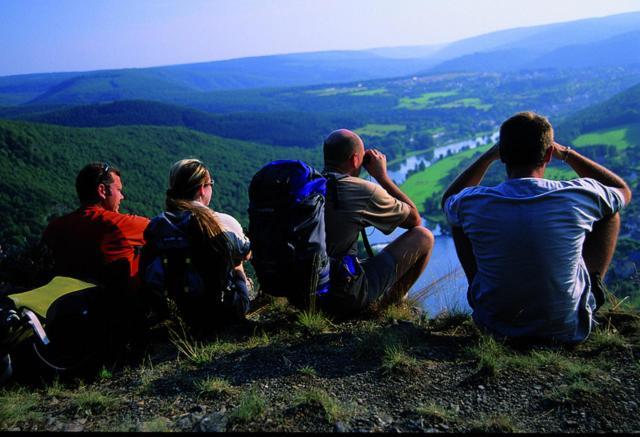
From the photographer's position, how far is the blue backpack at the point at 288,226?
3.10 m

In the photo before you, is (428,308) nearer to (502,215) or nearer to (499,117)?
(502,215)

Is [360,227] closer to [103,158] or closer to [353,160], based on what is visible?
[353,160]

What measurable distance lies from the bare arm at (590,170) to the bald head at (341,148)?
1255 millimetres

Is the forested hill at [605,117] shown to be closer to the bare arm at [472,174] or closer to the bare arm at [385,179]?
the bare arm at [385,179]

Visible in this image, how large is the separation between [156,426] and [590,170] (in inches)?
108

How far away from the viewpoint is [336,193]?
11.1ft

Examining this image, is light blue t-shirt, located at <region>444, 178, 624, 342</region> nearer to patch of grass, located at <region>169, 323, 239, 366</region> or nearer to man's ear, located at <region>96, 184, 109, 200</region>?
patch of grass, located at <region>169, 323, 239, 366</region>

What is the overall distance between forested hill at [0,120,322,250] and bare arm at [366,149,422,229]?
2940 cm

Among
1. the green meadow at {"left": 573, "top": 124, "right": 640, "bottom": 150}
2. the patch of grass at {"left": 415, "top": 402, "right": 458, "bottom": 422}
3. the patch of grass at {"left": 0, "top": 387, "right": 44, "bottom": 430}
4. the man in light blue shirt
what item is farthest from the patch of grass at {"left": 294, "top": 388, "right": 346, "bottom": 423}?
the green meadow at {"left": 573, "top": 124, "right": 640, "bottom": 150}

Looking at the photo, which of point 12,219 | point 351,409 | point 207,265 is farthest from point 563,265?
point 12,219

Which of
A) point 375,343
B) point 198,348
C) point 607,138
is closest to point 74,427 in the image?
point 198,348

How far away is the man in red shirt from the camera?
3.51 metres

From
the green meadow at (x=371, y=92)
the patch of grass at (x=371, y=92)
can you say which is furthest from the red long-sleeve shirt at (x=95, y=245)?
the green meadow at (x=371, y=92)

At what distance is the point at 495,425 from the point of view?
7.14 feet
